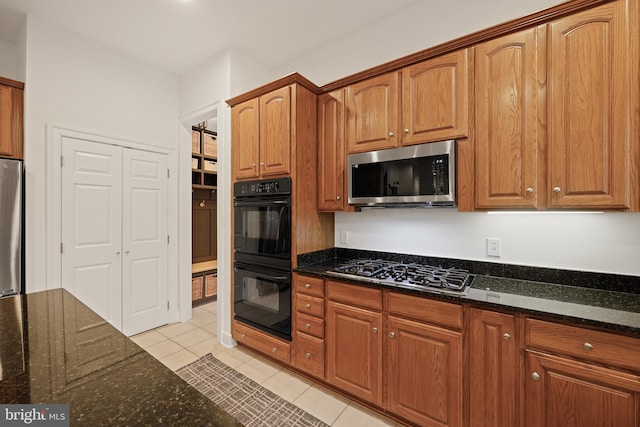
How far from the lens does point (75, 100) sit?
8.41 feet

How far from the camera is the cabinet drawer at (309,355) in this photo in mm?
2098

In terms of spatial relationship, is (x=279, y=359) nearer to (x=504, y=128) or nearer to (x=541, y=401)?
(x=541, y=401)

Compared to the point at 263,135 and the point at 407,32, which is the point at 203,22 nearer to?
the point at 263,135

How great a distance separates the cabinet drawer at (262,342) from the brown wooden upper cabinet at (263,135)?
4.73 ft

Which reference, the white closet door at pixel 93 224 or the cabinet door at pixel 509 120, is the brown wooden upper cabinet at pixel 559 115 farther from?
the white closet door at pixel 93 224

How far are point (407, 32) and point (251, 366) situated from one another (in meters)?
3.18

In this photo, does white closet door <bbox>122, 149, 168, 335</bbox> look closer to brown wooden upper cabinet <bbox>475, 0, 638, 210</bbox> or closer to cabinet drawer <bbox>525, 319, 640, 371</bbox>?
brown wooden upper cabinet <bbox>475, 0, 638, 210</bbox>

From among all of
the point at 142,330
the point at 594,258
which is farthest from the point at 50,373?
the point at 142,330

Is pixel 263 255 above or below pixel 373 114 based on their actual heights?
below

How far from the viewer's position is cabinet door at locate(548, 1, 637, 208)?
137 centimetres

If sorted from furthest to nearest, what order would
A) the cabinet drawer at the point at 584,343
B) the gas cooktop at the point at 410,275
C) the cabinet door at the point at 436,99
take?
the cabinet door at the point at 436,99, the gas cooktop at the point at 410,275, the cabinet drawer at the point at 584,343

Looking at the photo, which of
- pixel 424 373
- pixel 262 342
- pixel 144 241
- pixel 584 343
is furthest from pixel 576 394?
pixel 144 241

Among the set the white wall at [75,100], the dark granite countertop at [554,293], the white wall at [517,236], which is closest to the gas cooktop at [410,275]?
the dark granite countertop at [554,293]

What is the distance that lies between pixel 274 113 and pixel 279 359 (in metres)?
2.13
